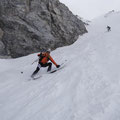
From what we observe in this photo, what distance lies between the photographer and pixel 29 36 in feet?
53.3

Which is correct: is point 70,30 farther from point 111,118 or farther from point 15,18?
point 111,118

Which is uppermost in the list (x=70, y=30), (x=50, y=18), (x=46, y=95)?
(x=50, y=18)

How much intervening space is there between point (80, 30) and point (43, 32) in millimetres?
9803

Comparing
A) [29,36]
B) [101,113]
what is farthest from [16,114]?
[29,36]

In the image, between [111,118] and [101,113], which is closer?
[111,118]

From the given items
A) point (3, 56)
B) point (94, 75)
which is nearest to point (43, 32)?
point (3, 56)

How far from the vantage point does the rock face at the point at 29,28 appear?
15523 millimetres

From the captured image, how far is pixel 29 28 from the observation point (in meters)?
16.5

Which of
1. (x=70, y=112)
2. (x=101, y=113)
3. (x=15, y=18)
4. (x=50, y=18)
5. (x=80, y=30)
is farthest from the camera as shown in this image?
(x=80, y=30)

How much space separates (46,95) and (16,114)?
139 centimetres

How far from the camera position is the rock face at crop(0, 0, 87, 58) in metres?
15.5

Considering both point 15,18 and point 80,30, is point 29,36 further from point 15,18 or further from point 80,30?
point 80,30

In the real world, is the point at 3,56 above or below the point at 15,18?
below

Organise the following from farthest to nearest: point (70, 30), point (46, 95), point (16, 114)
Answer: point (70, 30) < point (46, 95) < point (16, 114)
